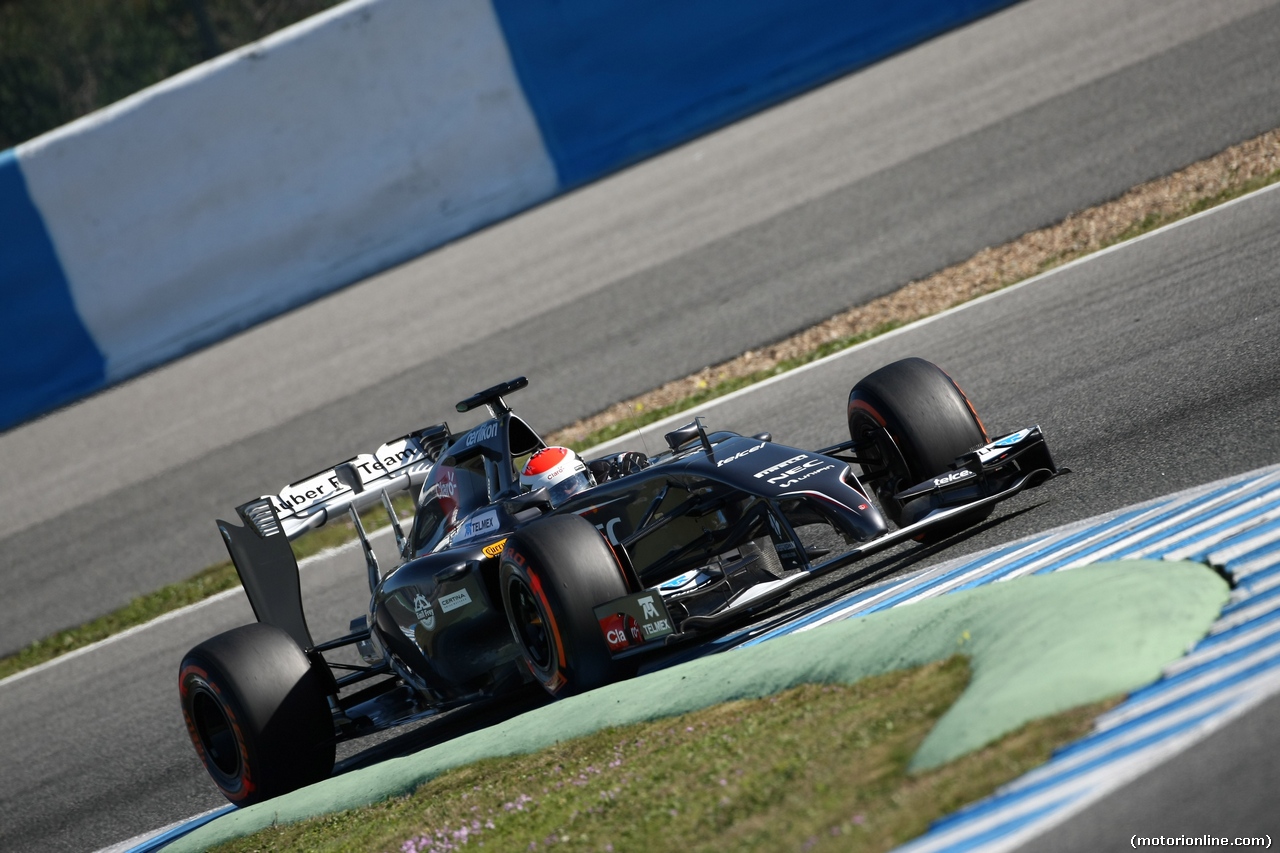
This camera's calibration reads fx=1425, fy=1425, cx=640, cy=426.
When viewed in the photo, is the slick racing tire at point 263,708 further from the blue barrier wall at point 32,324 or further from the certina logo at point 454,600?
the blue barrier wall at point 32,324

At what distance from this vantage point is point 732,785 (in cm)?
413

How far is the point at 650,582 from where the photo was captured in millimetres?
6184

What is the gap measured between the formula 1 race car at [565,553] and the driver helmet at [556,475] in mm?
52

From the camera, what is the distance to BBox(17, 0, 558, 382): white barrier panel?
542 inches

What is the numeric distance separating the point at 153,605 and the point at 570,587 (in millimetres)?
5743

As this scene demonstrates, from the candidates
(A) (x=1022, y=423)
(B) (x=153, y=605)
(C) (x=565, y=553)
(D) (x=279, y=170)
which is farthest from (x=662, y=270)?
(C) (x=565, y=553)

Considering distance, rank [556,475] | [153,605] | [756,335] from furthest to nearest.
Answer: [756,335] < [153,605] < [556,475]

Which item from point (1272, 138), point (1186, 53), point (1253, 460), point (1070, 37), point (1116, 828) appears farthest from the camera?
point (1070, 37)

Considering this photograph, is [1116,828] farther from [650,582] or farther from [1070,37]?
[1070,37]

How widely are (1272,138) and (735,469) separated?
284 inches

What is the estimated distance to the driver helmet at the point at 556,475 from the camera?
639 cm

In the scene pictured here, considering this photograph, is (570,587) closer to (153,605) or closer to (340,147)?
(153,605)

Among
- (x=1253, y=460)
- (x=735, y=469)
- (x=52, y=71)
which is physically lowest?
(x=1253, y=460)

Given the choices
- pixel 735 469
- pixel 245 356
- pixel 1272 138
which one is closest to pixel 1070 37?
pixel 1272 138
